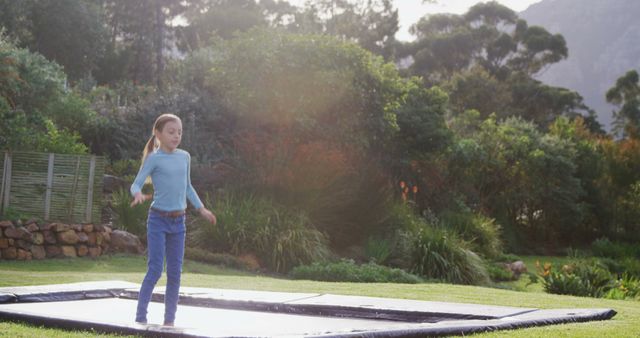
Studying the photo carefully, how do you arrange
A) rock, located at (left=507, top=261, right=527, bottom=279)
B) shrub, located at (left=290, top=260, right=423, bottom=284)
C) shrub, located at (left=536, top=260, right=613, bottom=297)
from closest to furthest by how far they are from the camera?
shrub, located at (left=536, top=260, right=613, bottom=297), shrub, located at (left=290, top=260, right=423, bottom=284), rock, located at (left=507, top=261, right=527, bottom=279)

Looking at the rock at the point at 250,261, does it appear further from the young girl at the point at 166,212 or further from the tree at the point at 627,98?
the tree at the point at 627,98

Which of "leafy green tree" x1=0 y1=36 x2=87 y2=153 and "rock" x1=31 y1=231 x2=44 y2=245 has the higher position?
"leafy green tree" x1=0 y1=36 x2=87 y2=153

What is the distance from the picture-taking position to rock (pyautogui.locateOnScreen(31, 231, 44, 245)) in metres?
12.1

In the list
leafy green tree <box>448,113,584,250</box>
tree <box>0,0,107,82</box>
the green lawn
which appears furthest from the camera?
tree <box>0,0,107,82</box>

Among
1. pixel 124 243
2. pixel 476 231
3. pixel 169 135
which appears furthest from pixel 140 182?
pixel 476 231

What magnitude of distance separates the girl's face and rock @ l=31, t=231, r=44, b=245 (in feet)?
24.4

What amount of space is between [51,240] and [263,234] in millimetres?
3481

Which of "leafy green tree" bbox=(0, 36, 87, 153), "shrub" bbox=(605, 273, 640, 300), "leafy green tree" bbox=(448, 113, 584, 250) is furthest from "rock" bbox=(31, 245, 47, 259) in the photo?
"leafy green tree" bbox=(448, 113, 584, 250)

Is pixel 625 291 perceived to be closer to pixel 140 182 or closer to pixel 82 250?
pixel 82 250

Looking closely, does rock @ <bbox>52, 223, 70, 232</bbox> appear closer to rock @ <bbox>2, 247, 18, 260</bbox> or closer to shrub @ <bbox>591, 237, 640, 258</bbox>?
rock @ <bbox>2, 247, 18, 260</bbox>

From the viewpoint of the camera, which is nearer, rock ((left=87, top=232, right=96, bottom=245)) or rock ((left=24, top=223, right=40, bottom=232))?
rock ((left=24, top=223, right=40, bottom=232))

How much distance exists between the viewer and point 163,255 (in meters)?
5.49

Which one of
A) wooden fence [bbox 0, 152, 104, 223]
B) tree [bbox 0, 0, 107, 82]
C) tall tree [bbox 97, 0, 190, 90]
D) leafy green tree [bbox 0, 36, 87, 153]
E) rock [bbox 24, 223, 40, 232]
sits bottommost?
rock [bbox 24, 223, 40, 232]

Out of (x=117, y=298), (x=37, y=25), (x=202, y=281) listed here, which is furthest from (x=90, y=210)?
(x=37, y=25)
